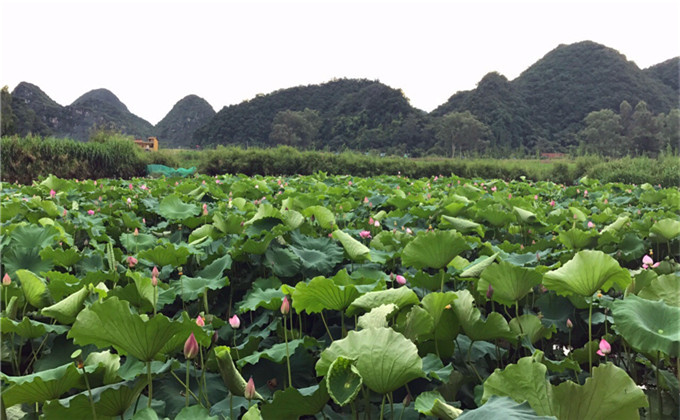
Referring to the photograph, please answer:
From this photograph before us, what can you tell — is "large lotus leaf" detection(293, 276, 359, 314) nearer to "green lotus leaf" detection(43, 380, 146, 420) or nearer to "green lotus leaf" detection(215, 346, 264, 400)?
"green lotus leaf" detection(215, 346, 264, 400)

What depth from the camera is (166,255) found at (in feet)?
5.81

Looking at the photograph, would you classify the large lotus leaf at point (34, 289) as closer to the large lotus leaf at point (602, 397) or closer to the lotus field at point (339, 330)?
the lotus field at point (339, 330)

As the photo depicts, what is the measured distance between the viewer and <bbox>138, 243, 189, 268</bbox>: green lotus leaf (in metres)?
1.74

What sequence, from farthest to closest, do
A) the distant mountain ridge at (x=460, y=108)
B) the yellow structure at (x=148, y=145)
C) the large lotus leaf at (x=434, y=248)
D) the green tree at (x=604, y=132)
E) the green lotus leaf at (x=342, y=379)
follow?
the distant mountain ridge at (x=460, y=108)
the green tree at (x=604, y=132)
the yellow structure at (x=148, y=145)
the large lotus leaf at (x=434, y=248)
the green lotus leaf at (x=342, y=379)

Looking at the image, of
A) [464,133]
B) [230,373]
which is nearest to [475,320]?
[230,373]

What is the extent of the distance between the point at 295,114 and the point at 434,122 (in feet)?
67.3

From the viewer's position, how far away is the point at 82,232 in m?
2.54

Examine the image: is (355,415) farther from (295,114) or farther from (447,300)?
(295,114)

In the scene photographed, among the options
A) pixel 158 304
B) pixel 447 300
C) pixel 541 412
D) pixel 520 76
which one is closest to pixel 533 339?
pixel 447 300

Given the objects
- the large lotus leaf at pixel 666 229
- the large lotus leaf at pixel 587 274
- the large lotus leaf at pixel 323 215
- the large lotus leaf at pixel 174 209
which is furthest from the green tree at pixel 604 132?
the large lotus leaf at pixel 587 274

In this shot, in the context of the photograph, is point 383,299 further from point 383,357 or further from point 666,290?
point 666,290

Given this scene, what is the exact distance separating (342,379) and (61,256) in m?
1.49

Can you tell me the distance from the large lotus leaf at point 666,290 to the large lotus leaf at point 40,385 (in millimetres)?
1450

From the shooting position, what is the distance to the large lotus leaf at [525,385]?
0.83 metres
